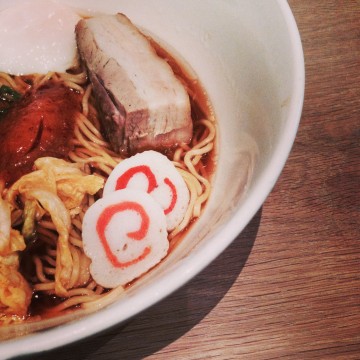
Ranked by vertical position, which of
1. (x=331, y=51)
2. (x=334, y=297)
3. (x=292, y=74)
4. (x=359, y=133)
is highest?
(x=292, y=74)

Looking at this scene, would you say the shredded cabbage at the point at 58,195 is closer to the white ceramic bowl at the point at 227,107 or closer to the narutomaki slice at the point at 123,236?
the narutomaki slice at the point at 123,236

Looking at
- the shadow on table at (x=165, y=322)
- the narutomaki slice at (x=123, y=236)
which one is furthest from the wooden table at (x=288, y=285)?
the narutomaki slice at (x=123, y=236)

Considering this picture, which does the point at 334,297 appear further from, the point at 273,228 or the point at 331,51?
the point at 331,51

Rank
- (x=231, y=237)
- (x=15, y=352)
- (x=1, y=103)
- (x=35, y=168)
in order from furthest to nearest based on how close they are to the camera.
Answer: (x=1, y=103) → (x=35, y=168) → (x=231, y=237) → (x=15, y=352)

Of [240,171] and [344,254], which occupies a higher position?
[240,171]

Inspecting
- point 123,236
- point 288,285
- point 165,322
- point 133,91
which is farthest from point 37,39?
point 288,285

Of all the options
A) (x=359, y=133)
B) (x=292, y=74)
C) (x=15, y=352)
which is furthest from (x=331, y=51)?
(x=15, y=352)

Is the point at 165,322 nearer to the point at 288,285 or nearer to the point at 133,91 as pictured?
the point at 288,285
